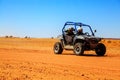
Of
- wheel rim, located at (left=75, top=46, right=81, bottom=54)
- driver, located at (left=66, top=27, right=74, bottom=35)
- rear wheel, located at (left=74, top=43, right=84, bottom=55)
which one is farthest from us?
driver, located at (left=66, top=27, right=74, bottom=35)

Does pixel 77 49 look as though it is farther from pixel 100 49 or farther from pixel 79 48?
pixel 100 49

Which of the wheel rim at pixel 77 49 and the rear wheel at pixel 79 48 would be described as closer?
the rear wheel at pixel 79 48

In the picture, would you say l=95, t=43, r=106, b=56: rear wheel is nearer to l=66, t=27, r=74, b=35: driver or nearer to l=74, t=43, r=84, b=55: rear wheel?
l=74, t=43, r=84, b=55: rear wheel

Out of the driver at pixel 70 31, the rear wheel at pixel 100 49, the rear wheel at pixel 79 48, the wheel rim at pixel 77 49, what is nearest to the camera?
the rear wheel at pixel 79 48

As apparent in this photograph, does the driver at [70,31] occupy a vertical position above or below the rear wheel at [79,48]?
above

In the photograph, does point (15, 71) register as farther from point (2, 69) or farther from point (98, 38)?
point (98, 38)

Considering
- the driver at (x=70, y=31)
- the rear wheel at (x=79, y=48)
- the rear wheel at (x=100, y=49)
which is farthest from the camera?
the driver at (x=70, y=31)

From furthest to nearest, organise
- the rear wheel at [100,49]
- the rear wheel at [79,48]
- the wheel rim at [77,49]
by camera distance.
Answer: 1. the rear wheel at [100,49]
2. the wheel rim at [77,49]
3. the rear wheel at [79,48]

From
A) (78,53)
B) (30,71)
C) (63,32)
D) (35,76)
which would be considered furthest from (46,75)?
(63,32)

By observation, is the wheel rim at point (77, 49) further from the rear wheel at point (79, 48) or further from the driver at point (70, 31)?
the driver at point (70, 31)

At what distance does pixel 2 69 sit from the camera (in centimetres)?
1099

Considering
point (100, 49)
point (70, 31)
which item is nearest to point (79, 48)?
point (100, 49)

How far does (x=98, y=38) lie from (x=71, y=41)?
66.9 inches

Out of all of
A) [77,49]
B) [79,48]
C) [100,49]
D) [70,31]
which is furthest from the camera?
[70,31]
